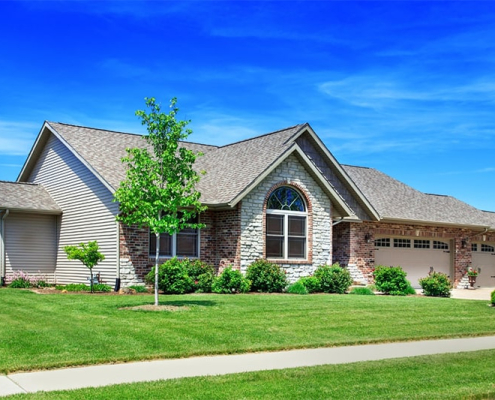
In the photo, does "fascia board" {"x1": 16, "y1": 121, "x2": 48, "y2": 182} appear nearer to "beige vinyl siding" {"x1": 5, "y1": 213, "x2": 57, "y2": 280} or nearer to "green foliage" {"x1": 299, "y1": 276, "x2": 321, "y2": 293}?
"beige vinyl siding" {"x1": 5, "y1": 213, "x2": 57, "y2": 280}

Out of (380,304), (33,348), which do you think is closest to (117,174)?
(380,304)

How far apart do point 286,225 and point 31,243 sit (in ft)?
32.5

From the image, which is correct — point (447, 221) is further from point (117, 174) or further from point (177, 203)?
point (177, 203)

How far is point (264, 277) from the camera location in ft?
76.3

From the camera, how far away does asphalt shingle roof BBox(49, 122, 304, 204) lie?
23.5 metres

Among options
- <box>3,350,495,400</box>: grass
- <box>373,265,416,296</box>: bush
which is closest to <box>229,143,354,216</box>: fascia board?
<box>373,265,416,296</box>: bush

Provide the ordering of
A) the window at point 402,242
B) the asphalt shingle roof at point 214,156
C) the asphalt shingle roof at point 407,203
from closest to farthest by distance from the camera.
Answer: the asphalt shingle roof at point 214,156 < the asphalt shingle roof at point 407,203 < the window at point 402,242

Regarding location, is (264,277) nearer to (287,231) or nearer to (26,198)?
(287,231)

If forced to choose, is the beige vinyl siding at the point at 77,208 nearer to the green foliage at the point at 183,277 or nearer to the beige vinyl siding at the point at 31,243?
the beige vinyl siding at the point at 31,243

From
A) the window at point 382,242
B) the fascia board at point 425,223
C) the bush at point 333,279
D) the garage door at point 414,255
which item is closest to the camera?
the bush at point 333,279

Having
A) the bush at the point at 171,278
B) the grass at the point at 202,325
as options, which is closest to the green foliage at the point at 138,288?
the bush at the point at 171,278

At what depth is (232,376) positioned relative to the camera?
941cm

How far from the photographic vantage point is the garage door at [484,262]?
3472 cm

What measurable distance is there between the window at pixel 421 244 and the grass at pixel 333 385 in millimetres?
21382
